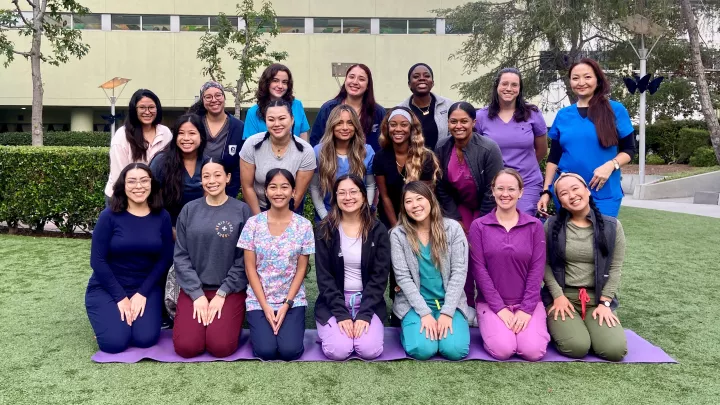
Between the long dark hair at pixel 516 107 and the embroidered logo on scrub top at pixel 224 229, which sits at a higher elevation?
the long dark hair at pixel 516 107

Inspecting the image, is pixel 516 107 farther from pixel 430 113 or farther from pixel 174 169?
pixel 174 169

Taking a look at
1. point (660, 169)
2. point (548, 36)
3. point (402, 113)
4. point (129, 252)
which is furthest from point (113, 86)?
point (402, 113)

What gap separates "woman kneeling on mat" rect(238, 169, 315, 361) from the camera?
154 inches

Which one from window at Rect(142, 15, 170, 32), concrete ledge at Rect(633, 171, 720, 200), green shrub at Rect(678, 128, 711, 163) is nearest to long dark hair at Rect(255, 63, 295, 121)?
concrete ledge at Rect(633, 171, 720, 200)

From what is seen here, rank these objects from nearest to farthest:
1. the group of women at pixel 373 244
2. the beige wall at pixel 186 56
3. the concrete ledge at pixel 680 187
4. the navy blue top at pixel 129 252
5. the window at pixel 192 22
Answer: the group of women at pixel 373 244, the navy blue top at pixel 129 252, the concrete ledge at pixel 680 187, the beige wall at pixel 186 56, the window at pixel 192 22

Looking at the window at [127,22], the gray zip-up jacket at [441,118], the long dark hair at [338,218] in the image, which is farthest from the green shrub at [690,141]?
the window at [127,22]

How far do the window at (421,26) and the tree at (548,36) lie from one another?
7.12 m

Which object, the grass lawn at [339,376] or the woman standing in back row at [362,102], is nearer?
the grass lawn at [339,376]

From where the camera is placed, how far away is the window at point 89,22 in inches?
1109

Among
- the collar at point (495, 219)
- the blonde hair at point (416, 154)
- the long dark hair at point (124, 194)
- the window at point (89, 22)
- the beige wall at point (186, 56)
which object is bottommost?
the collar at point (495, 219)

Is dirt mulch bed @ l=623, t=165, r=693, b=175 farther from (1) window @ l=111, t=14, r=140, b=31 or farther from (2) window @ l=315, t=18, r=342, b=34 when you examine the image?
(1) window @ l=111, t=14, r=140, b=31

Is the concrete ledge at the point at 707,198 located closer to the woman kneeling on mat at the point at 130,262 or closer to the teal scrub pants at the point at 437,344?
the teal scrub pants at the point at 437,344

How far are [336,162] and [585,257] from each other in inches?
78.9

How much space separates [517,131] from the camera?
4633 mm
